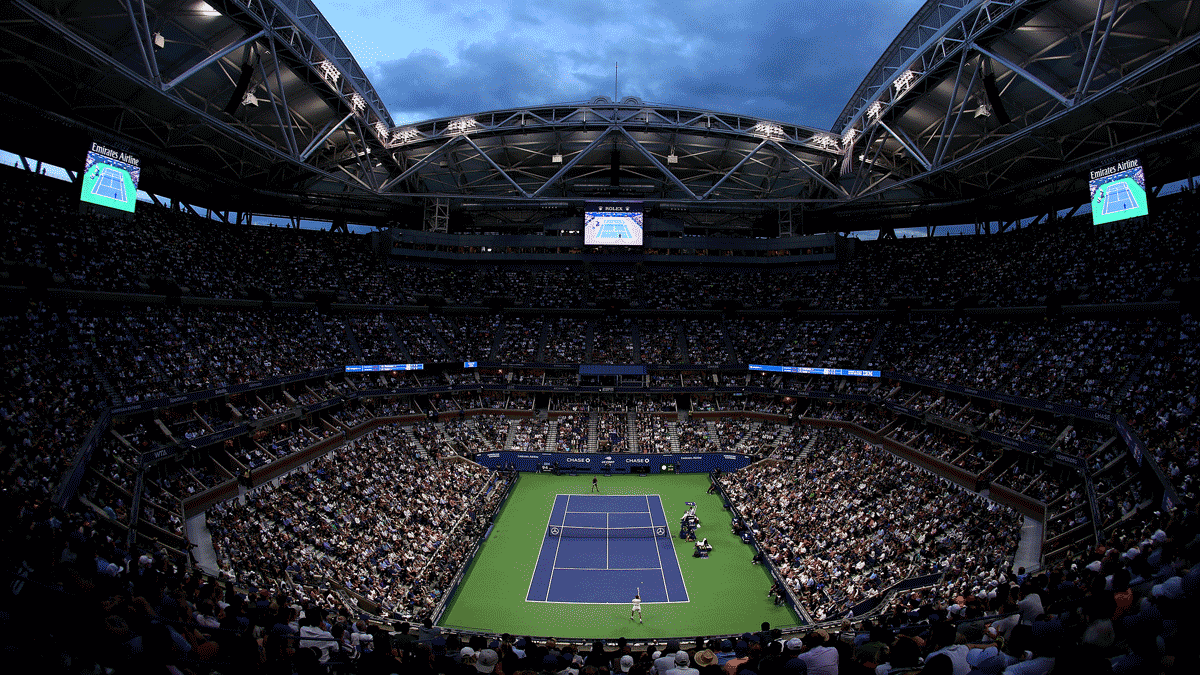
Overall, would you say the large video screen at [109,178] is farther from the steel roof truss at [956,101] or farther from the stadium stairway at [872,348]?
the stadium stairway at [872,348]

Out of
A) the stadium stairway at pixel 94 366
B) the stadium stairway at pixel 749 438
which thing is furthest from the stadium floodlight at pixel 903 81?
the stadium stairway at pixel 94 366

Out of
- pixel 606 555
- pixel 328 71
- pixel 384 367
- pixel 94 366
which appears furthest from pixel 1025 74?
pixel 384 367

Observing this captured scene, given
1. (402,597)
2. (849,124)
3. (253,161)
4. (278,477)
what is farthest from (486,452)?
(849,124)

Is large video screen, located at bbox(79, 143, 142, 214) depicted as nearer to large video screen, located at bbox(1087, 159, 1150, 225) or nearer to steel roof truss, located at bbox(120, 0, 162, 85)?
steel roof truss, located at bbox(120, 0, 162, 85)

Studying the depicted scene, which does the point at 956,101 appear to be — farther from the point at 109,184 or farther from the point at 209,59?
the point at 109,184

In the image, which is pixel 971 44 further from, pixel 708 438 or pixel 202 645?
pixel 202 645
